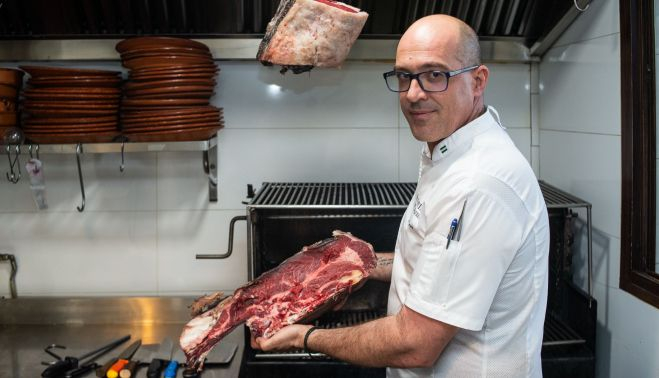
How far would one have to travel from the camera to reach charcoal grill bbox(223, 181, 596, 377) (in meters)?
1.79

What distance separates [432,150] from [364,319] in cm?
74

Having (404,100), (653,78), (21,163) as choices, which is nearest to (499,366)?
(404,100)

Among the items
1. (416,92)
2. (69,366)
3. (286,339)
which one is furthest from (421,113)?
(69,366)

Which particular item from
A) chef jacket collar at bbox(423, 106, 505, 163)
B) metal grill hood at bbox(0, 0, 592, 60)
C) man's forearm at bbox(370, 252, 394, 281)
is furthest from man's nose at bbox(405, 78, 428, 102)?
metal grill hood at bbox(0, 0, 592, 60)

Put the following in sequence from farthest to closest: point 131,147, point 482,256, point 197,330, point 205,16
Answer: point 205,16 < point 131,147 < point 197,330 < point 482,256

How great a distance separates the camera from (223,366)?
76.0 inches

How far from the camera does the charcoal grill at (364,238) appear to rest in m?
1.79

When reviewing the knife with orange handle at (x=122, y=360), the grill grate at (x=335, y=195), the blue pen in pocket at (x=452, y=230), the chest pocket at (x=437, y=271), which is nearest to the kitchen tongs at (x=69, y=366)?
the knife with orange handle at (x=122, y=360)

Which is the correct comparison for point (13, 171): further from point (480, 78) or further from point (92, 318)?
point (480, 78)

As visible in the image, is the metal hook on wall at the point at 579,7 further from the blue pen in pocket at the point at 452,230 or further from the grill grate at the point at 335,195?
the blue pen in pocket at the point at 452,230

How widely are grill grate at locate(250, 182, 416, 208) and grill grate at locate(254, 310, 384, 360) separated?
0.39 m

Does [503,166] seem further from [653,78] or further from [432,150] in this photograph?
[653,78]

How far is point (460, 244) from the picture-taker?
46.6 inches

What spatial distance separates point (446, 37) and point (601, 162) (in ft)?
2.94
